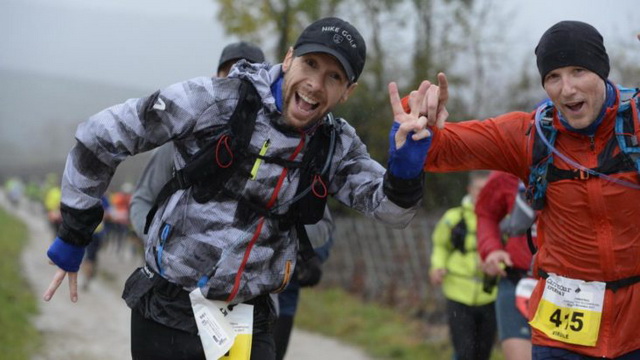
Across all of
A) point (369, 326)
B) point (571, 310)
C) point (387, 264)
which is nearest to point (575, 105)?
point (571, 310)

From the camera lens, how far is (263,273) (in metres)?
3.22

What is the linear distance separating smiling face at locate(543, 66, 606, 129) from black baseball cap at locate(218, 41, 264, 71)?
223cm

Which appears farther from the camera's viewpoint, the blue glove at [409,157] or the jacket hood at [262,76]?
the jacket hood at [262,76]

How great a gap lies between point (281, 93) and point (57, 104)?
408 ft

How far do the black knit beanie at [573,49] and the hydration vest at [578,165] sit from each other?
17 cm

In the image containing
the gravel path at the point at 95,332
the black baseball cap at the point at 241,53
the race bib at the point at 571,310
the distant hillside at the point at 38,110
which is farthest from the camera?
the distant hillside at the point at 38,110

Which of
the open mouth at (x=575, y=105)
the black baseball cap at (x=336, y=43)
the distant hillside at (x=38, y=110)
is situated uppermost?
the black baseball cap at (x=336, y=43)

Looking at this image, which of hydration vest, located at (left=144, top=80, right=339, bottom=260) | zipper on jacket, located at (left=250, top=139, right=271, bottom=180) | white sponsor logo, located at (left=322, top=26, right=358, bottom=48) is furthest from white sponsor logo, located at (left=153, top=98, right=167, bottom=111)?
white sponsor logo, located at (left=322, top=26, right=358, bottom=48)

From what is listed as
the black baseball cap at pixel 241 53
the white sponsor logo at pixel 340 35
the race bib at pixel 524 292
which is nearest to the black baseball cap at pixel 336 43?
the white sponsor logo at pixel 340 35

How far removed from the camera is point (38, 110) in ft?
397

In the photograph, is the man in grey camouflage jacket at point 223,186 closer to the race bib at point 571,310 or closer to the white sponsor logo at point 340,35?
the white sponsor logo at point 340,35

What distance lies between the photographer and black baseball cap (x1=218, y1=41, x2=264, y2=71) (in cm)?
495

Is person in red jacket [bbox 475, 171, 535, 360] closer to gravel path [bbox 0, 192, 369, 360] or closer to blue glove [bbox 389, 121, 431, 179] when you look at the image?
blue glove [bbox 389, 121, 431, 179]

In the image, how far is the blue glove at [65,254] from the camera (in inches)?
130
